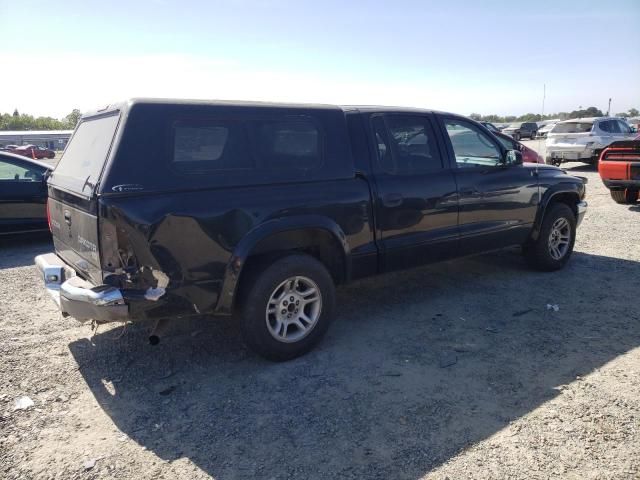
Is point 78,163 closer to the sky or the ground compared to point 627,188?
closer to the sky

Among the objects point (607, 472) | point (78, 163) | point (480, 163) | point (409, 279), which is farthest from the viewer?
point (409, 279)

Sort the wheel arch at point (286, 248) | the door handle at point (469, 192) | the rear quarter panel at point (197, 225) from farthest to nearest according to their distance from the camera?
the door handle at point (469, 192)
the wheel arch at point (286, 248)
the rear quarter panel at point (197, 225)

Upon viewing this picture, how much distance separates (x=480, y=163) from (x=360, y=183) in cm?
179

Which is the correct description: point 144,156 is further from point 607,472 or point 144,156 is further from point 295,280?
point 607,472

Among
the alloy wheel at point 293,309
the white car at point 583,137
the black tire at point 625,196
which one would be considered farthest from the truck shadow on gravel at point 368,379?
the white car at point 583,137

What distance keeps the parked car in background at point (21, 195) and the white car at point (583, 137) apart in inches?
611

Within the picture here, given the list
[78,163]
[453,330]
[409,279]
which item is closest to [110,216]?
[78,163]

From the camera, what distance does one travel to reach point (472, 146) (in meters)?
5.28

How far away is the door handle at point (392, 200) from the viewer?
4.34 metres

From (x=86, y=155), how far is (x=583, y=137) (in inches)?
661

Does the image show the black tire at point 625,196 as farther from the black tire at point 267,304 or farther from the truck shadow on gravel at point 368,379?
the black tire at point 267,304

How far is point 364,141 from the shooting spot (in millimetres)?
4332

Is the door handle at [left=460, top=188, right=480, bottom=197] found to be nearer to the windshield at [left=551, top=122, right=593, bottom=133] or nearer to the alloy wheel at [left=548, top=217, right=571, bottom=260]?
the alloy wheel at [left=548, top=217, right=571, bottom=260]

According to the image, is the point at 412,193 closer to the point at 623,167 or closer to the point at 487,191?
the point at 487,191
